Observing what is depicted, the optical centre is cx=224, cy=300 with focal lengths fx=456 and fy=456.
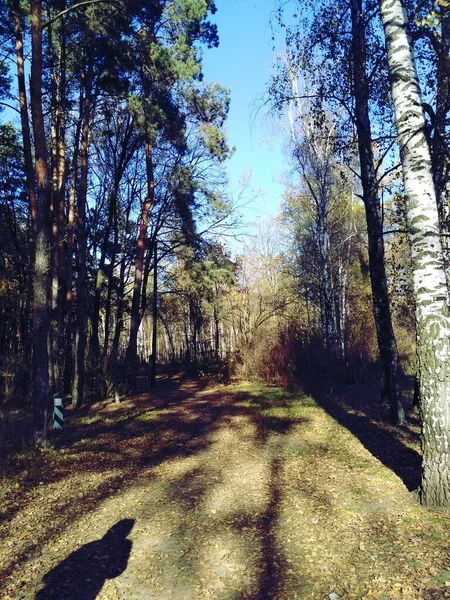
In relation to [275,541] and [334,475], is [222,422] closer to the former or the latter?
[334,475]

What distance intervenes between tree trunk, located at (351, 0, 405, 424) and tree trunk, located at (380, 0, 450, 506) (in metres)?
3.58

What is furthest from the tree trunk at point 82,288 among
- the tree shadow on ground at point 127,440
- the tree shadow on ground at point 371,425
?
the tree shadow on ground at point 371,425

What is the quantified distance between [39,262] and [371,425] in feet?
23.6

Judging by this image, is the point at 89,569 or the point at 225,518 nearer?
the point at 89,569

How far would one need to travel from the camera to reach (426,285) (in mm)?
4777

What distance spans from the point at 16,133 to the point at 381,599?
69.2 feet

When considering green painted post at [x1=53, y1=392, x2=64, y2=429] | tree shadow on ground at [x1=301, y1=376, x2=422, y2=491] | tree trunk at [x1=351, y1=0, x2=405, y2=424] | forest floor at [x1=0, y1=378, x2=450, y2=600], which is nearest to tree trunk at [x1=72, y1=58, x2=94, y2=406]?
green painted post at [x1=53, y1=392, x2=64, y2=429]

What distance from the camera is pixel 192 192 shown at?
61.7 ft

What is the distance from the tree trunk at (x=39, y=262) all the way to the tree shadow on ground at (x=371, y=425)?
5.89 meters

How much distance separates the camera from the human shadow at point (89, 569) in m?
3.91

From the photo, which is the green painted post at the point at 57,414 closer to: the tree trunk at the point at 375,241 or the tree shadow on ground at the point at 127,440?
the tree shadow on ground at the point at 127,440

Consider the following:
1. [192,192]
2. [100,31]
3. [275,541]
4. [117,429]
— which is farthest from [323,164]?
[275,541]

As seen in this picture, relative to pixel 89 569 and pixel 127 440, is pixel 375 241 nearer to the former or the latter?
pixel 127 440

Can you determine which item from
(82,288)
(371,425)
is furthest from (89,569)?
(82,288)
